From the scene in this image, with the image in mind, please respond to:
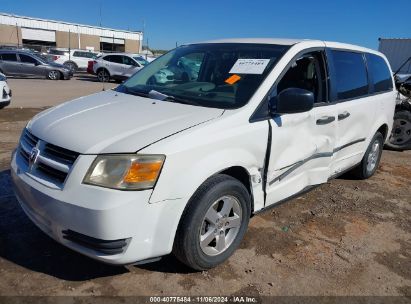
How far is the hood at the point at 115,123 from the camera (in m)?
2.58

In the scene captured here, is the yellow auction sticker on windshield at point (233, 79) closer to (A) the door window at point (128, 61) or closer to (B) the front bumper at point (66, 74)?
(A) the door window at point (128, 61)

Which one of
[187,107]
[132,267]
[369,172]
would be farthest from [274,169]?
[369,172]

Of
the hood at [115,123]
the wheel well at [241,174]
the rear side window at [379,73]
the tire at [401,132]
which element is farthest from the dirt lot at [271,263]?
the tire at [401,132]

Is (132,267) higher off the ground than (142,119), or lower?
lower

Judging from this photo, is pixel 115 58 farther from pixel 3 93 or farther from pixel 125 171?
pixel 125 171

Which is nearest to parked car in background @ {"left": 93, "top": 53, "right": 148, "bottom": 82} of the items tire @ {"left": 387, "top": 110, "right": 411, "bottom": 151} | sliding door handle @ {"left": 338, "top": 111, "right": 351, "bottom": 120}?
tire @ {"left": 387, "top": 110, "right": 411, "bottom": 151}

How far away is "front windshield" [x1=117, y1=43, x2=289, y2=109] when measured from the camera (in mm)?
3289

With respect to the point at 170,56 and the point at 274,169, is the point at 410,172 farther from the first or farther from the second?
the point at 170,56

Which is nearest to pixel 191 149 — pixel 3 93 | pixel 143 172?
pixel 143 172

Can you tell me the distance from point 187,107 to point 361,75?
2.52m

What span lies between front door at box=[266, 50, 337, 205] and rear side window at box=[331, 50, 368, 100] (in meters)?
0.28

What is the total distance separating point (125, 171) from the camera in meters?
2.46

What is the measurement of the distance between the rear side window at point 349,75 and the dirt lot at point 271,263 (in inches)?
52.1

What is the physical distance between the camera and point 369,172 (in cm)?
550
